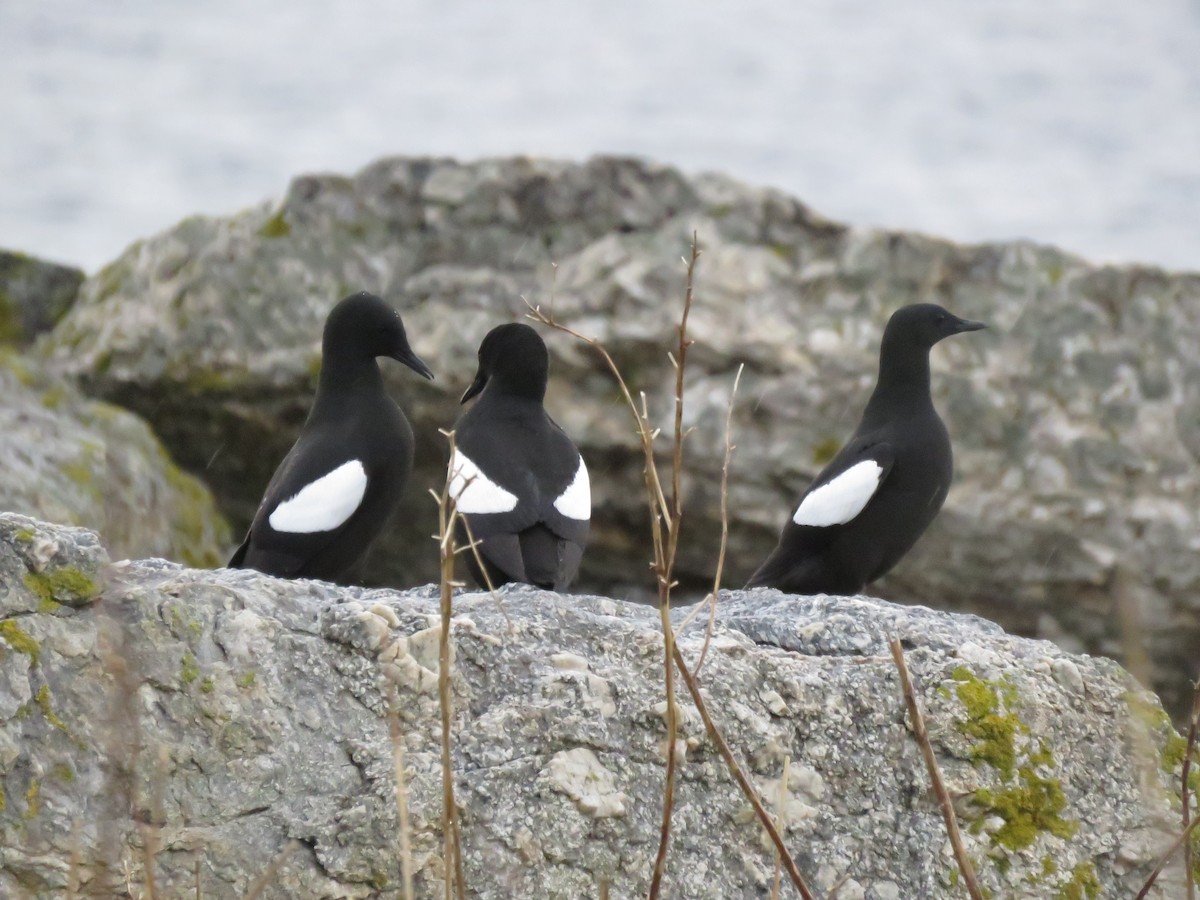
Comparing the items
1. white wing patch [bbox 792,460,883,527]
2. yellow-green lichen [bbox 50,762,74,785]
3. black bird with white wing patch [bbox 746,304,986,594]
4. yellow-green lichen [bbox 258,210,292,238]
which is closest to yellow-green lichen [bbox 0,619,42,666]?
yellow-green lichen [bbox 50,762,74,785]

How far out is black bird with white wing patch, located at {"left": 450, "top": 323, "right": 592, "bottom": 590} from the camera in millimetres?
5043

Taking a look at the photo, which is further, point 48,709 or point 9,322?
point 9,322

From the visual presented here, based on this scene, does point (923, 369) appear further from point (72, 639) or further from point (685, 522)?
point (72, 639)

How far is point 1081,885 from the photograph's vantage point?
3418 mm

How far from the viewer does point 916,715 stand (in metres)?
2.27

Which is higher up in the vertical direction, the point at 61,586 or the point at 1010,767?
the point at 61,586

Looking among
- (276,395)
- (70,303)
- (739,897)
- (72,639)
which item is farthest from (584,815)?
(70,303)

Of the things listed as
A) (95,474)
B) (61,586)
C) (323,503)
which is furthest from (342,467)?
(61,586)

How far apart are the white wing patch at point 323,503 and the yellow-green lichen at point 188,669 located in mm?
2382

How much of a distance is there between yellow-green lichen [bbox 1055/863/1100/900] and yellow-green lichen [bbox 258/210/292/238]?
6.03 meters

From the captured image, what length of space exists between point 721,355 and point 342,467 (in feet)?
9.09

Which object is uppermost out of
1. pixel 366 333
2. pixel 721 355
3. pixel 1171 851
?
pixel 721 355

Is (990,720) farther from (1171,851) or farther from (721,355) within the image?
(721,355)

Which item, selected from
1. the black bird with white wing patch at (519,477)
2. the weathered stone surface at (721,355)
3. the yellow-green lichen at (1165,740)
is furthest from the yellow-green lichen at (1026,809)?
the weathered stone surface at (721,355)
